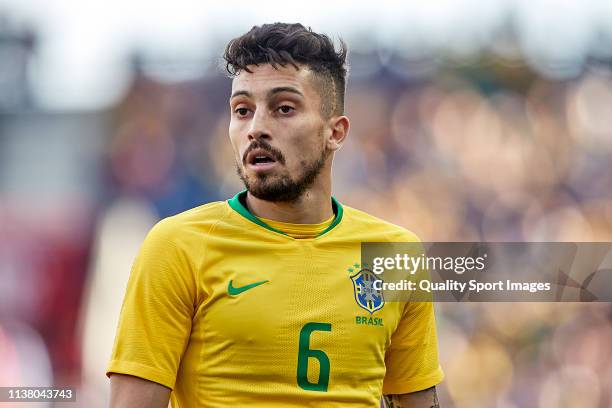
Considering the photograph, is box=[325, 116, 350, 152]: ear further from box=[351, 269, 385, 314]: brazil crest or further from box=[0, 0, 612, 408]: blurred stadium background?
box=[0, 0, 612, 408]: blurred stadium background

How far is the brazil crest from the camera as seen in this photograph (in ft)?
7.03

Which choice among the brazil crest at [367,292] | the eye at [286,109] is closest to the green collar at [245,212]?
the brazil crest at [367,292]

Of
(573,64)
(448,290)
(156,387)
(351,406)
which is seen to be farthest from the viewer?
(573,64)

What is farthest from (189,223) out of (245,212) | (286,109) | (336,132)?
(336,132)

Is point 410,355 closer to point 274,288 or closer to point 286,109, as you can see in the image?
point 274,288

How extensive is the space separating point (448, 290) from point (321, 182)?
1737 millimetres

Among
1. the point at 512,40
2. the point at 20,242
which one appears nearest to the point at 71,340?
the point at 20,242

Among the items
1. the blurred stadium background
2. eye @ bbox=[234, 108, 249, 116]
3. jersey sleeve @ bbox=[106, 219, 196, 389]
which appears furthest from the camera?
the blurred stadium background

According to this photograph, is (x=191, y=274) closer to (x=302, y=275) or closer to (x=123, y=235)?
(x=302, y=275)

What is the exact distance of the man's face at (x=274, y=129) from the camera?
2.04 meters

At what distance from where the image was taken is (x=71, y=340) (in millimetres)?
4906

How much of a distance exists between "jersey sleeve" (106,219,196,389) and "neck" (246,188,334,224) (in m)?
0.29

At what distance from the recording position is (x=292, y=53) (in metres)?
2.12

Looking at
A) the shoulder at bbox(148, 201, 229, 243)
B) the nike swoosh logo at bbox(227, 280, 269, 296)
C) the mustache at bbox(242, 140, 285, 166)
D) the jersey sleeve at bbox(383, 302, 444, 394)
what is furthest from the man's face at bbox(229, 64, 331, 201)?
the jersey sleeve at bbox(383, 302, 444, 394)
